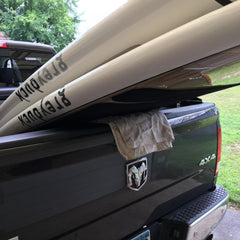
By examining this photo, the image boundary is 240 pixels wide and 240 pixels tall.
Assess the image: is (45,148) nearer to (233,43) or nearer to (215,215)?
(233,43)

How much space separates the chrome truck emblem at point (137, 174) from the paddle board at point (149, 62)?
0.44 m

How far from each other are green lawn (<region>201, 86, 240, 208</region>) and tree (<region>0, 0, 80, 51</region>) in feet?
26.2

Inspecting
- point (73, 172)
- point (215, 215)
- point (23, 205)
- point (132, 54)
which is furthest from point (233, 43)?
point (215, 215)

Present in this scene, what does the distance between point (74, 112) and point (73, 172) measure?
30cm

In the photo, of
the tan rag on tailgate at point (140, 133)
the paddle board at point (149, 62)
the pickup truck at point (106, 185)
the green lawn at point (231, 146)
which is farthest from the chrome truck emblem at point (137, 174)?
the green lawn at point (231, 146)

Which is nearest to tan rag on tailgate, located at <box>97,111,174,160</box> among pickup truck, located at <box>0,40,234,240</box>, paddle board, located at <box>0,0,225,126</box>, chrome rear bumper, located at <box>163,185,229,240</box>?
pickup truck, located at <box>0,40,234,240</box>

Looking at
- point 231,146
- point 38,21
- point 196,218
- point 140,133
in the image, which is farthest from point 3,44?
point 38,21

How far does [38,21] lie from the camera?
37.6ft

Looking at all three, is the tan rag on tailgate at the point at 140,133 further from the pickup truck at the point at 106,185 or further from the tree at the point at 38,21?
the tree at the point at 38,21

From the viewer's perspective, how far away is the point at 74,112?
1.30 metres

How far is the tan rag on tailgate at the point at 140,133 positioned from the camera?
1.42 meters

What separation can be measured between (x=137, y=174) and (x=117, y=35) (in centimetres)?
86

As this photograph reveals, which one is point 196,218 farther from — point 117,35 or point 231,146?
point 231,146

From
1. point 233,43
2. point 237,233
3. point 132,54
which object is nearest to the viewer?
point 233,43
